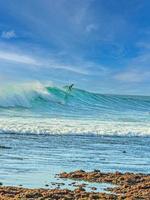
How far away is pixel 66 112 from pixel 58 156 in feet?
97.5

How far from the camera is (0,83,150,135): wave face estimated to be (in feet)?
111

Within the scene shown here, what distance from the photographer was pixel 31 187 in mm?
Answer: 13828

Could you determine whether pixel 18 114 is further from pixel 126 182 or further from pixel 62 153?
pixel 126 182

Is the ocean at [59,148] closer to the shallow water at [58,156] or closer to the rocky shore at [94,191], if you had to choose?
the shallow water at [58,156]

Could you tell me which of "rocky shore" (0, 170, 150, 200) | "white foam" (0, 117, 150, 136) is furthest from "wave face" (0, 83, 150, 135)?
"rocky shore" (0, 170, 150, 200)

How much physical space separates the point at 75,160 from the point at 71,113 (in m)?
30.1

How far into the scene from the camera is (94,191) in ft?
44.9

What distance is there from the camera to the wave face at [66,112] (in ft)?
111

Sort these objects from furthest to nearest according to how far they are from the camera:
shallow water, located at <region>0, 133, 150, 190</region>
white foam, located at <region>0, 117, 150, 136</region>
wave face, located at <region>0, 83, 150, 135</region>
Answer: wave face, located at <region>0, 83, 150, 135</region> < white foam, located at <region>0, 117, 150, 136</region> < shallow water, located at <region>0, 133, 150, 190</region>

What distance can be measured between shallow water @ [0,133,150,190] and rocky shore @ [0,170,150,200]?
2.21ft

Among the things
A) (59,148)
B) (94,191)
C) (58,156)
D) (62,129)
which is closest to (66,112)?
(62,129)

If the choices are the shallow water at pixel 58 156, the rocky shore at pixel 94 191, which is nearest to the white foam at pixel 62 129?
the shallow water at pixel 58 156

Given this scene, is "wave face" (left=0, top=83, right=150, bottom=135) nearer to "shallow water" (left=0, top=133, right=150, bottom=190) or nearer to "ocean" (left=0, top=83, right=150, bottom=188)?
"ocean" (left=0, top=83, right=150, bottom=188)

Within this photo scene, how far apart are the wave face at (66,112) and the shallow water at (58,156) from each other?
210 inches
